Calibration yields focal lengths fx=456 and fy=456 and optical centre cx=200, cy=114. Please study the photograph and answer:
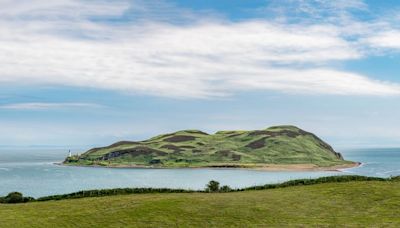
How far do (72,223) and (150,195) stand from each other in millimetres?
15113

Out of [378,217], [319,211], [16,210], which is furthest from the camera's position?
[16,210]

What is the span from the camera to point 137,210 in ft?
169

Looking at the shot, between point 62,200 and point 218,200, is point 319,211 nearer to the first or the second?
point 218,200

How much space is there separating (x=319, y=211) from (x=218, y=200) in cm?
1247

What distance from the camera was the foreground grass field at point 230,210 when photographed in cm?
4662

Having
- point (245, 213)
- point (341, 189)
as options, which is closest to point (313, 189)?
point (341, 189)

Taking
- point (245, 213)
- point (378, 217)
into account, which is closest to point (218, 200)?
point (245, 213)

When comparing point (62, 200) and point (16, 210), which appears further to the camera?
point (62, 200)

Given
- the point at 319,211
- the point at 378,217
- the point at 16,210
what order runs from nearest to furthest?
the point at 378,217 → the point at 319,211 → the point at 16,210

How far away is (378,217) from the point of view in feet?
153

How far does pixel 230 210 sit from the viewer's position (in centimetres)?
5097

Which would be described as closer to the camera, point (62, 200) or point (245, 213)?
point (245, 213)

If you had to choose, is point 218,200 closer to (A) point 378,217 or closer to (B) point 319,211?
(B) point 319,211

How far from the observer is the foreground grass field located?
46.6 metres
